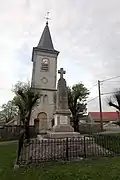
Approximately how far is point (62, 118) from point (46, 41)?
3049cm

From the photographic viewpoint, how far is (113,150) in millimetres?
9180

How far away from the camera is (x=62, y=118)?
1338 centimetres

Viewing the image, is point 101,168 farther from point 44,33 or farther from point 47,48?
point 44,33

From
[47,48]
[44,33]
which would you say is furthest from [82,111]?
[44,33]

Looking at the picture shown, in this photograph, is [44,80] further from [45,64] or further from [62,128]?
[62,128]

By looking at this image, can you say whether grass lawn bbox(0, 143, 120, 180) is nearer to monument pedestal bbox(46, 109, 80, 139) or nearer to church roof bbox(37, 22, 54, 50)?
monument pedestal bbox(46, 109, 80, 139)

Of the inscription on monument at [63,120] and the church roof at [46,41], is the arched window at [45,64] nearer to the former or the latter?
the church roof at [46,41]

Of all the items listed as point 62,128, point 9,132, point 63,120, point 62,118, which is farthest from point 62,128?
point 9,132

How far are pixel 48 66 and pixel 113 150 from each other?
2956 cm

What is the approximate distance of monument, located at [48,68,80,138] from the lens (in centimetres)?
1235

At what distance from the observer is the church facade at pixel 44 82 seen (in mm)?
33406

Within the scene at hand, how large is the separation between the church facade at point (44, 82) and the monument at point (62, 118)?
17844 millimetres

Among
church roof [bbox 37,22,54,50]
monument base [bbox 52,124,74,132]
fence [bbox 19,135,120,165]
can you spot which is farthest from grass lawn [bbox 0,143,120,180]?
church roof [bbox 37,22,54,50]

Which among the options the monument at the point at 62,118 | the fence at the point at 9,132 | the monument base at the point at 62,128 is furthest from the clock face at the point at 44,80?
the monument base at the point at 62,128
